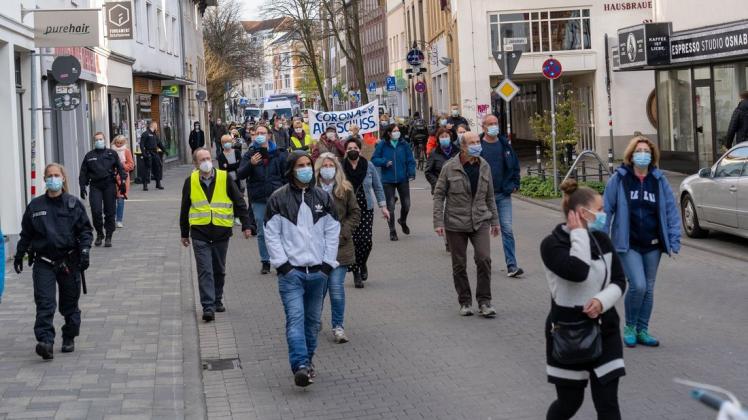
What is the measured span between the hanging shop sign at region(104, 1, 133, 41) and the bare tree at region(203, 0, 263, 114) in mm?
44976

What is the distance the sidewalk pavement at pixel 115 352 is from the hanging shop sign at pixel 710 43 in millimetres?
13029

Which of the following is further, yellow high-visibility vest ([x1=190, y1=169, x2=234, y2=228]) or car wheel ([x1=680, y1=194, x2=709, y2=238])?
car wheel ([x1=680, y1=194, x2=709, y2=238])

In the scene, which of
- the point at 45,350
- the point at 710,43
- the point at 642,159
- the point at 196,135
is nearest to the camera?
the point at 642,159

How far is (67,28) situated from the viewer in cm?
1669

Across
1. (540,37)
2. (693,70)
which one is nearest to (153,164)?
(693,70)

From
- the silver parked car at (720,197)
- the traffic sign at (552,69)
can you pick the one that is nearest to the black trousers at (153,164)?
the traffic sign at (552,69)

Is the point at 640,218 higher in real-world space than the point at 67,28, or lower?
lower

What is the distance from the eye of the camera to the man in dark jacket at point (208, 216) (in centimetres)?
1096

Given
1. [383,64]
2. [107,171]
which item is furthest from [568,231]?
[383,64]

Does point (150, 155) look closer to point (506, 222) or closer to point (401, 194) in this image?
point (401, 194)

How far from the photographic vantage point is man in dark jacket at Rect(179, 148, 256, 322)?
→ 11.0 m

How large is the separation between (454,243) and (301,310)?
3051 mm

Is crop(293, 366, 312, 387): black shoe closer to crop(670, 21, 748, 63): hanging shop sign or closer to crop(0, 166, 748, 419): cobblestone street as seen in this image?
crop(0, 166, 748, 419): cobblestone street

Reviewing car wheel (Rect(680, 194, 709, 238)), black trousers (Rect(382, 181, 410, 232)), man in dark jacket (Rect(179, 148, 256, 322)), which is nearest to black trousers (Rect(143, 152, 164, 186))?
black trousers (Rect(382, 181, 410, 232))
